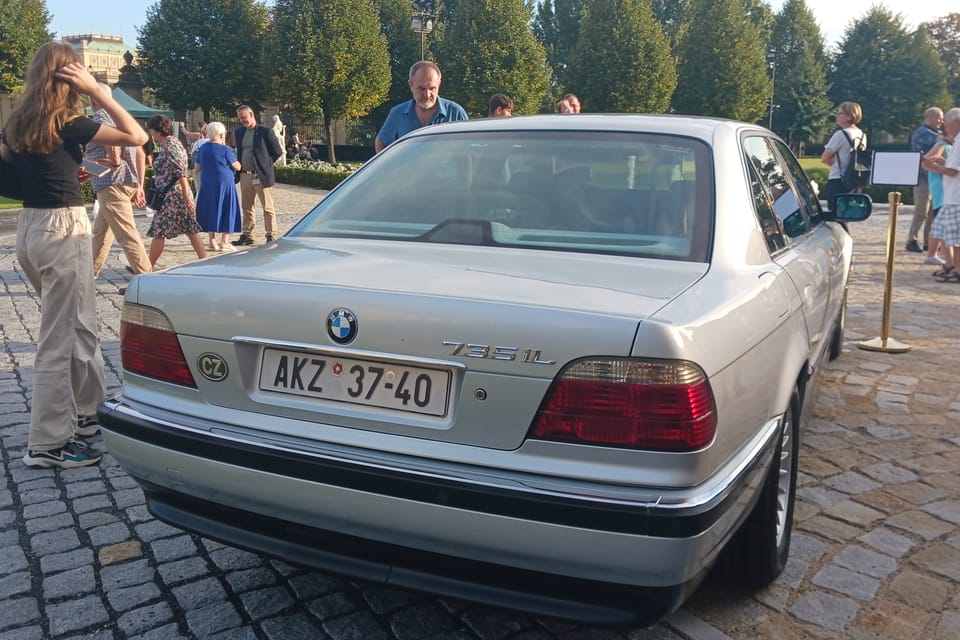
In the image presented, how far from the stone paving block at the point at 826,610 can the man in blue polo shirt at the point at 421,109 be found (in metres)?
4.66

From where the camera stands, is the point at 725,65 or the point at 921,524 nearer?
the point at 921,524

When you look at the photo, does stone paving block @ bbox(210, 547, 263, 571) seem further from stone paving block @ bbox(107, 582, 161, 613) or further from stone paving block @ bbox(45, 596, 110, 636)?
stone paving block @ bbox(45, 596, 110, 636)

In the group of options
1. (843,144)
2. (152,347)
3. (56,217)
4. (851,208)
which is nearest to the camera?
(152,347)

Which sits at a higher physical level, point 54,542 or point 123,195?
point 123,195

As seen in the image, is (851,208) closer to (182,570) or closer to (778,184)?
(778,184)

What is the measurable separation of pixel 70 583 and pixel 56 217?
1.81 m

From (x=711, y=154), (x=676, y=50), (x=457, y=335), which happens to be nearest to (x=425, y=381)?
(x=457, y=335)

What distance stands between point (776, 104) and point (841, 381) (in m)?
66.4

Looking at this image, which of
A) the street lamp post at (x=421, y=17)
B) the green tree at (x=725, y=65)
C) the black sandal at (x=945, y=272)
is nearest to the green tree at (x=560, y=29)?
the green tree at (x=725, y=65)

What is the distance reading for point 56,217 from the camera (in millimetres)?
4168

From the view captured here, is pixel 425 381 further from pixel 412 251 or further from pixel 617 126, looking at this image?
pixel 617 126

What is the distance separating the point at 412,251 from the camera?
2965 mm

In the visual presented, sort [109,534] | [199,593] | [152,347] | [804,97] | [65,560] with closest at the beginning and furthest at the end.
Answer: [152,347] < [199,593] < [65,560] < [109,534] < [804,97]

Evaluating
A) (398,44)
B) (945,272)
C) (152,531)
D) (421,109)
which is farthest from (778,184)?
(398,44)
